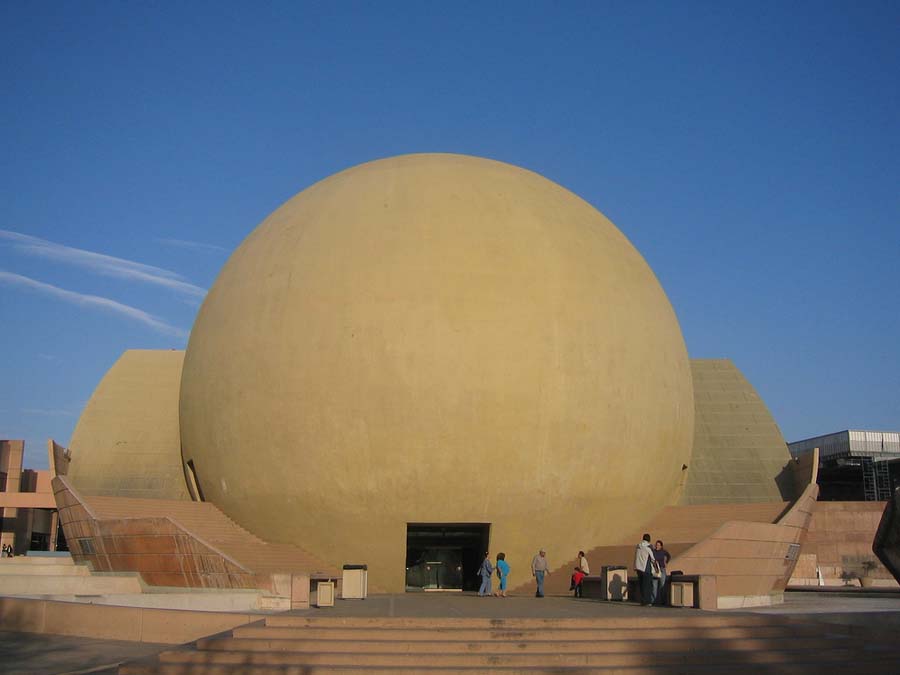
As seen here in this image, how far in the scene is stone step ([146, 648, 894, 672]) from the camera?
10.2 meters

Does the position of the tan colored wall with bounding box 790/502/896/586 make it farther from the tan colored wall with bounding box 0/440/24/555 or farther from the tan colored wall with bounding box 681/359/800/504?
the tan colored wall with bounding box 0/440/24/555

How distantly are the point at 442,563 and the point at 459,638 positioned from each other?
12.8 meters

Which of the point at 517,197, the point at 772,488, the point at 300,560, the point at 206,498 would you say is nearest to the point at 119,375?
the point at 206,498

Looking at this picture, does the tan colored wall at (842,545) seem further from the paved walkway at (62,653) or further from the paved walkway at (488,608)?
the paved walkway at (62,653)

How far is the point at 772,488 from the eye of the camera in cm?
2530

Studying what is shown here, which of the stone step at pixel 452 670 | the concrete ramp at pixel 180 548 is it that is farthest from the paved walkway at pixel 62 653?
the concrete ramp at pixel 180 548

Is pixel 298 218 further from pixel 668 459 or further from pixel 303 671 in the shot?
pixel 303 671

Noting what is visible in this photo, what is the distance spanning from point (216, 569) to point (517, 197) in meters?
10.8

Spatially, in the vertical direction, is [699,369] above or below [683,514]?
above

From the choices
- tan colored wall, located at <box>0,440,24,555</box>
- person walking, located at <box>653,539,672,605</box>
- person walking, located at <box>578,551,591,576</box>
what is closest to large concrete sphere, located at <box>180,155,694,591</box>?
person walking, located at <box>578,551,591,576</box>

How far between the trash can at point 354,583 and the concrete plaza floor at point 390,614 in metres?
0.41

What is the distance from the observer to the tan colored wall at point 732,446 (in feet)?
82.3

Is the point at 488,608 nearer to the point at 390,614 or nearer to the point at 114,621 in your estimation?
the point at 390,614

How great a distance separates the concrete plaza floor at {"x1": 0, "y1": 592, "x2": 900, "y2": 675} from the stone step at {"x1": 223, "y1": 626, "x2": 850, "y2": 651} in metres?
1.07
